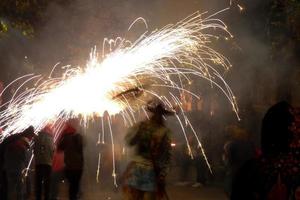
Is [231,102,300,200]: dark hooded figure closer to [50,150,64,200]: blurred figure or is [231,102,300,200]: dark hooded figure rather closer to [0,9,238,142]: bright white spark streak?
[0,9,238,142]: bright white spark streak

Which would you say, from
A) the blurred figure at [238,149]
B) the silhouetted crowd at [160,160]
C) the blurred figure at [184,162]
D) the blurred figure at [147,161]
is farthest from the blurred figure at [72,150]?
the blurred figure at [184,162]

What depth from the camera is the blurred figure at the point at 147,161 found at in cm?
771

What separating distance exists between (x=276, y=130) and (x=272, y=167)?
A: 0.81 ft

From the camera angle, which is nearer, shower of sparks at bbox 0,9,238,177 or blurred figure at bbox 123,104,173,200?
blurred figure at bbox 123,104,173,200

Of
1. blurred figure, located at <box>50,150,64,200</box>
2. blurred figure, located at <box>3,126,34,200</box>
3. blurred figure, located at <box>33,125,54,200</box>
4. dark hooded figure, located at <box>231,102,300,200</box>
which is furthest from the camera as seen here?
blurred figure, located at <box>50,150,64,200</box>

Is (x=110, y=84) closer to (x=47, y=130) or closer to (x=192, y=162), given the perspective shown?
(x=47, y=130)

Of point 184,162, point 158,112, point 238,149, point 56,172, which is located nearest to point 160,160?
point 158,112

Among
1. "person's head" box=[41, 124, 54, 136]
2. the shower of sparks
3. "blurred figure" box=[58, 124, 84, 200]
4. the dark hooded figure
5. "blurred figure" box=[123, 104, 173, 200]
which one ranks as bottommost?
the dark hooded figure

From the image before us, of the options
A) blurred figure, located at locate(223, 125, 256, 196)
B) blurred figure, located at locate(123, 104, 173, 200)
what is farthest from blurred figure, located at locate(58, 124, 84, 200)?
blurred figure, located at locate(123, 104, 173, 200)

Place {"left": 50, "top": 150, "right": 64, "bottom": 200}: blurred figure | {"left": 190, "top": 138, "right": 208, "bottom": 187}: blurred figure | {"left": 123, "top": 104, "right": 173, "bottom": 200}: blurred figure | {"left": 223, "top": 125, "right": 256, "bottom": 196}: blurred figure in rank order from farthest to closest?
{"left": 190, "top": 138, "right": 208, "bottom": 187}: blurred figure
{"left": 50, "top": 150, "right": 64, "bottom": 200}: blurred figure
{"left": 223, "top": 125, "right": 256, "bottom": 196}: blurred figure
{"left": 123, "top": 104, "right": 173, "bottom": 200}: blurred figure

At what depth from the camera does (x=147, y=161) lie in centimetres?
770

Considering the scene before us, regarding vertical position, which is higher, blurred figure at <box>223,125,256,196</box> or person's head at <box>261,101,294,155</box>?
blurred figure at <box>223,125,256,196</box>

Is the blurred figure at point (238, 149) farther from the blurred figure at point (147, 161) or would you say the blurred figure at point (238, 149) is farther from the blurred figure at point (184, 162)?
the blurred figure at point (184, 162)

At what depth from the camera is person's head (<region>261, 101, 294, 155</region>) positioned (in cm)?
393
